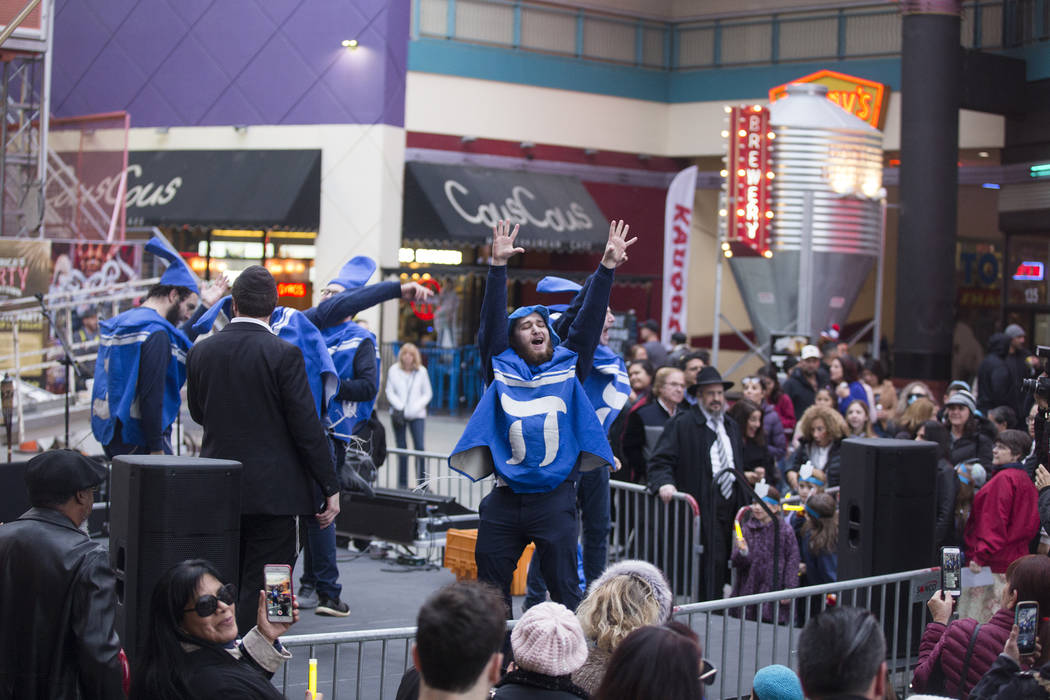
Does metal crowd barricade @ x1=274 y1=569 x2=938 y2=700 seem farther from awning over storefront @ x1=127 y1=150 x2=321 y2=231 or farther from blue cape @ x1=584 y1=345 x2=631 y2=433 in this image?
awning over storefront @ x1=127 y1=150 x2=321 y2=231

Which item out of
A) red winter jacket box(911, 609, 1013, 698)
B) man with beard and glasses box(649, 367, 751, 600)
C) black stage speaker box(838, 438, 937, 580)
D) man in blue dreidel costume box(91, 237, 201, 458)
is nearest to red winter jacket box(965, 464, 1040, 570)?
black stage speaker box(838, 438, 937, 580)

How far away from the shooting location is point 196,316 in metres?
9.26

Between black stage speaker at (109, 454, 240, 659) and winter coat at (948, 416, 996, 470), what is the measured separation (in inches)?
240

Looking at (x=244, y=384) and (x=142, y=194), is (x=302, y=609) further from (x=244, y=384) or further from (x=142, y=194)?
(x=142, y=194)

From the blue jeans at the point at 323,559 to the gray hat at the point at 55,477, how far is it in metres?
3.18

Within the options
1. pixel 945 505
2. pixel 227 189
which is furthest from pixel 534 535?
pixel 227 189

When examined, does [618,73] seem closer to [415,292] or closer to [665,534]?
[665,534]

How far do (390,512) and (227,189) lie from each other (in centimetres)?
1514

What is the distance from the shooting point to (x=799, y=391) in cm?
1480

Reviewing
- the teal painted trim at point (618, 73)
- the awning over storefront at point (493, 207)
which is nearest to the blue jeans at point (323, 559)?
the awning over storefront at point (493, 207)

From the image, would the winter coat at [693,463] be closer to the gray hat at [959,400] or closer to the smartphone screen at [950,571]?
the gray hat at [959,400]

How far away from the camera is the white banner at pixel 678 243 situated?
902 inches

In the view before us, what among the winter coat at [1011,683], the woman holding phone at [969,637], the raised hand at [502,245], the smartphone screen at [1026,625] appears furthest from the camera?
the raised hand at [502,245]

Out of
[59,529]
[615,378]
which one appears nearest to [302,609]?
[615,378]
